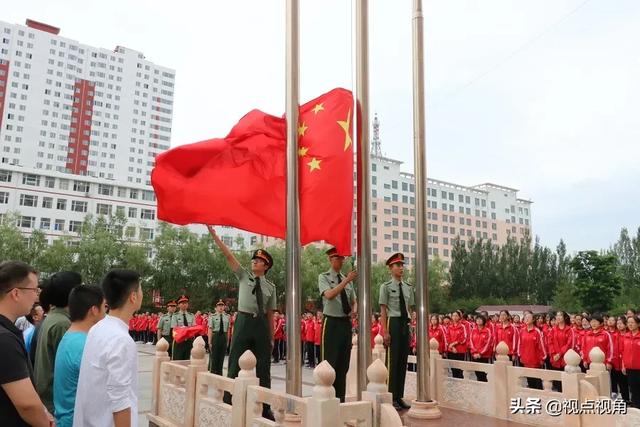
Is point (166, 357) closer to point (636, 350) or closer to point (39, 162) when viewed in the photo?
point (636, 350)

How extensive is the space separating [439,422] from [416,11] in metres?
3.48

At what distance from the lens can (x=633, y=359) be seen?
7.20 meters

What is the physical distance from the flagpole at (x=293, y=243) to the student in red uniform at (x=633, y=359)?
227 inches

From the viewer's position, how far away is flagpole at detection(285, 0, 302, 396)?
355cm

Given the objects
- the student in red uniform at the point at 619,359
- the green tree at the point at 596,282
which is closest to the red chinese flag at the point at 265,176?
the student in red uniform at the point at 619,359

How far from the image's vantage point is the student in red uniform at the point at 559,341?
8422 millimetres

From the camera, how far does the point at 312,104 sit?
4.18m

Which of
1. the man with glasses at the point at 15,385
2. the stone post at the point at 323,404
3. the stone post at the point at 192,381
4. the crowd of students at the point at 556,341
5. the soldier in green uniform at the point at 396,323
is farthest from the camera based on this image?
the crowd of students at the point at 556,341

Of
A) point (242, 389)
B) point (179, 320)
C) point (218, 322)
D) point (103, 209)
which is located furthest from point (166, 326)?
point (103, 209)

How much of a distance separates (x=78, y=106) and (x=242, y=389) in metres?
63.3

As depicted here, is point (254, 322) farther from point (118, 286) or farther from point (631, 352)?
point (631, 352)

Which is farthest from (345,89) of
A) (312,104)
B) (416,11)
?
(416,11)

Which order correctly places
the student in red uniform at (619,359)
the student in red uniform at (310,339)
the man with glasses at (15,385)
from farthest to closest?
1. the student in red uniform at (310,339)
2. the student in red uniform at (619,359)
3. the man with glasses at (15,385)

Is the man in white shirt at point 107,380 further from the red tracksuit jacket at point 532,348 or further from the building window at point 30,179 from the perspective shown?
the building window at point 30,179
